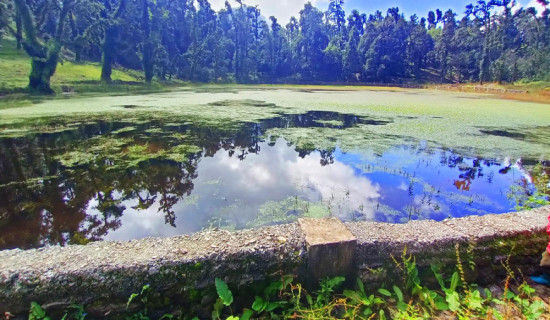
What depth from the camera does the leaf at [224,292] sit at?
1.75m

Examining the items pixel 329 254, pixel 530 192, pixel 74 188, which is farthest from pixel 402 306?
pixel 74 188

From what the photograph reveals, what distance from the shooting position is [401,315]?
1862mm

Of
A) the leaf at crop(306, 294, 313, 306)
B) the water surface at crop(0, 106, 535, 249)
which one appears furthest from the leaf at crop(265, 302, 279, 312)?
the water surface at crop(0, 106, 535, 249)

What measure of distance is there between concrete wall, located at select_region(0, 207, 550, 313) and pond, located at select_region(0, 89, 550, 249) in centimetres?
173

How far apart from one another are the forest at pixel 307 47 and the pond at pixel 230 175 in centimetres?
2571

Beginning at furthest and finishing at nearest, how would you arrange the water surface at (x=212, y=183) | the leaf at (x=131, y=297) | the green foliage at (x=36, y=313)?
the water surface at (x=212, y=183) → the leaf at (x=131, y=297) → the green foliage at (x=36, y=313)

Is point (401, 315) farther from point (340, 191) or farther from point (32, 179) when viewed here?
point (32, 179)

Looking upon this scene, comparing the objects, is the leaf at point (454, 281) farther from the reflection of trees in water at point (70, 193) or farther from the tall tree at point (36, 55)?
the tall tree at point (36, 55)

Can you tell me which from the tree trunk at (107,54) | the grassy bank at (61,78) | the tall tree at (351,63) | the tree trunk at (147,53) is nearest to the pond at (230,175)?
the grassy bank at (61,78)

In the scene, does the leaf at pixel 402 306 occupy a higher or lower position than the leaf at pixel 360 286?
lower

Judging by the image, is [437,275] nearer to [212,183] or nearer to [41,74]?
[212,183]

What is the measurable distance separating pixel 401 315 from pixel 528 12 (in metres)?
63.3

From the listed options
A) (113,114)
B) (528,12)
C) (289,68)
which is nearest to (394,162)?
(113,114)

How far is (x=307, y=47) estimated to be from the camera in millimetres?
55719
